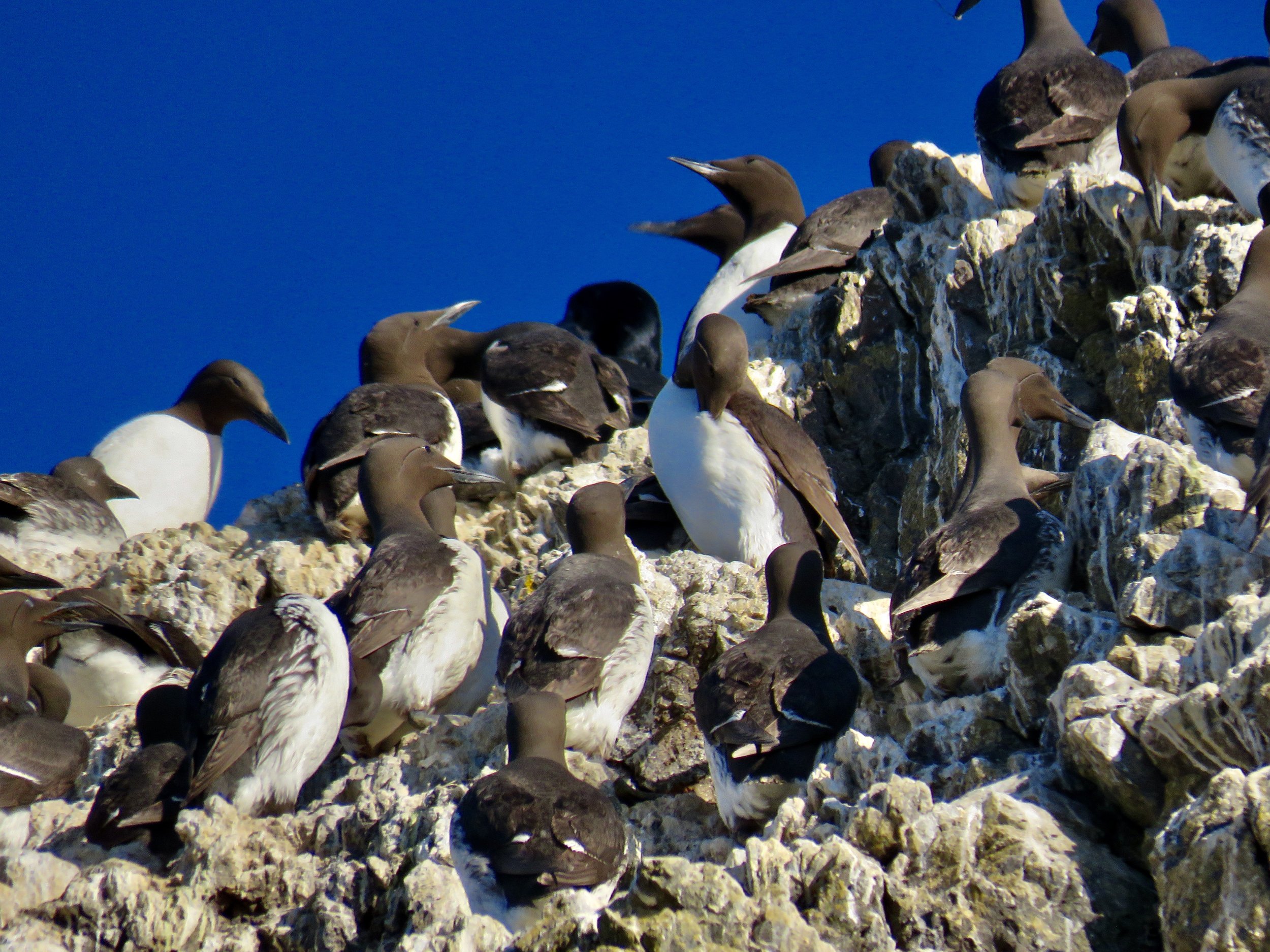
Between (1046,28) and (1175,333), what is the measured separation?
3.57m

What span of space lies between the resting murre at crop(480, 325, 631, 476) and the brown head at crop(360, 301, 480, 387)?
0.76m

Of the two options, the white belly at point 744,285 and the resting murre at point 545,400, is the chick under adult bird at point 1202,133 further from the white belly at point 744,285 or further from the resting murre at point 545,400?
the resting murre at point 545,400

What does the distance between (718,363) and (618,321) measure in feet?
18.1

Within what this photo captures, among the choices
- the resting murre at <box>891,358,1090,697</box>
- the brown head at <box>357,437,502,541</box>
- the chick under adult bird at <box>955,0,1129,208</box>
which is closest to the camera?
the resting murre at <box>891,358,1090,697</box>

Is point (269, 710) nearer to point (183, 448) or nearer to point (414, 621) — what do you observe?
point (414, 621)

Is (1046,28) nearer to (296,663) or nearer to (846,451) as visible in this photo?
(846,451)

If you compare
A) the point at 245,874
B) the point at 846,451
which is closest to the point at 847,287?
the point at 846,451

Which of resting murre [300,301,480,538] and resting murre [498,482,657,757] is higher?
resting murre [300,301,480,538]

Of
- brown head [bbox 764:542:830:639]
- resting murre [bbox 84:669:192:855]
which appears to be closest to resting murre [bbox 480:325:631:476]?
brown head [bbox 764:542:830:639]

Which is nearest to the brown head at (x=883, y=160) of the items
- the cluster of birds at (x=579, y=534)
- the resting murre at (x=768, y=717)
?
the cluster of birds at (x=579, y=534)

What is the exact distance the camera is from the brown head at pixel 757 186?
10.1m

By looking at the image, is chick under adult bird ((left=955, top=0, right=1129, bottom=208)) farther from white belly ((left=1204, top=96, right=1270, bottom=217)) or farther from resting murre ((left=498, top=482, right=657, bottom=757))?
resting murre ((left=498, top=482, right=657, bottom=757))

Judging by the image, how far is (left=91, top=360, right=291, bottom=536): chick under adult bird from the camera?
976 centimetres

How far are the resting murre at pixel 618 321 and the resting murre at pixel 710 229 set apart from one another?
97 cm
